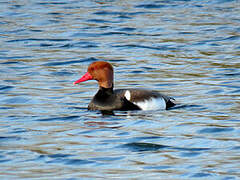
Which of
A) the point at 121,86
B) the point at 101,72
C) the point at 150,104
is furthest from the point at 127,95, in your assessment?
the point at 121,86

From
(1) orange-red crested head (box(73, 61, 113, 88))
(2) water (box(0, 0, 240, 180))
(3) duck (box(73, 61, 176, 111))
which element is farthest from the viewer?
(1) orange-red crested head (box(73, 61, 113, 88))

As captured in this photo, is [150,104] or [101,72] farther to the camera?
[101,72]

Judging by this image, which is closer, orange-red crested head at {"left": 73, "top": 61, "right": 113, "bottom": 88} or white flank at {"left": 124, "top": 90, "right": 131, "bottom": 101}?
white flank at {"left": 124, "top": 90, "right": 131, "bottom": 101}

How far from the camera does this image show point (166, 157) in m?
7.79

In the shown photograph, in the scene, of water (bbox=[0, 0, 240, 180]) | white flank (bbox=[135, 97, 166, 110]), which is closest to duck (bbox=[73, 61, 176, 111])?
white flank (bbox=[135, 97, 166, 110])

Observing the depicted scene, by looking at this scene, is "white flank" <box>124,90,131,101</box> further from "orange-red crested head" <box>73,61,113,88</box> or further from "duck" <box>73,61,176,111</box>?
"orange-red crested head" <box>73,61,113,88</box>

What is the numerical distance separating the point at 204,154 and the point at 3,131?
2951mm

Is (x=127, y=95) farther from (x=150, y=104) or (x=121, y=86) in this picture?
(x=121, y=86)

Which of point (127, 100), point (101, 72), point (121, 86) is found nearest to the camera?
point (127, 100)

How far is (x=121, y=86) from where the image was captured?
13.8 metres

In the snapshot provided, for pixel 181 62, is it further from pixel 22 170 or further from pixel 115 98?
pixel 22 170

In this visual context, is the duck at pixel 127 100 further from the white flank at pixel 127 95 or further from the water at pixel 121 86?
the water at pixel 121 86

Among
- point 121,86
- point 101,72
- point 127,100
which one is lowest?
point 121,86

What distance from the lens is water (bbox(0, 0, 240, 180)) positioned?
7602 mm
